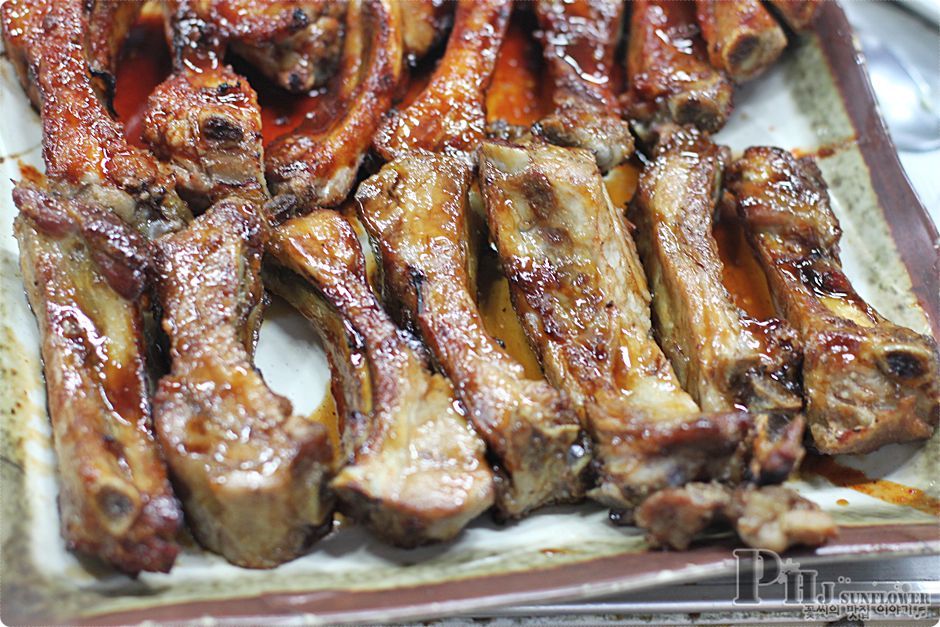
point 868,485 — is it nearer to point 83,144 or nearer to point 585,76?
point 585,76

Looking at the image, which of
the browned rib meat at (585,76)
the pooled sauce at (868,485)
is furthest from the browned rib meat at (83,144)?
the pooled sauce at (868,485)

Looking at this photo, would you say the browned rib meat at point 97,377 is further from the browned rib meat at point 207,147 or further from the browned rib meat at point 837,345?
the browned rib meat at point 837,345

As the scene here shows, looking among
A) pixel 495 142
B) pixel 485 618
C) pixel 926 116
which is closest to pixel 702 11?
pixel 926 116

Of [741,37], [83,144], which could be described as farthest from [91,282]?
[741,37]

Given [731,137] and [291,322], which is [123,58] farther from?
A: [731,137]

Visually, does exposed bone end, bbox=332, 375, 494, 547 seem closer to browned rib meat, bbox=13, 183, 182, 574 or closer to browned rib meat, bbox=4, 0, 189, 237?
browned rib meat, bbox=13, 183, 182, 574
